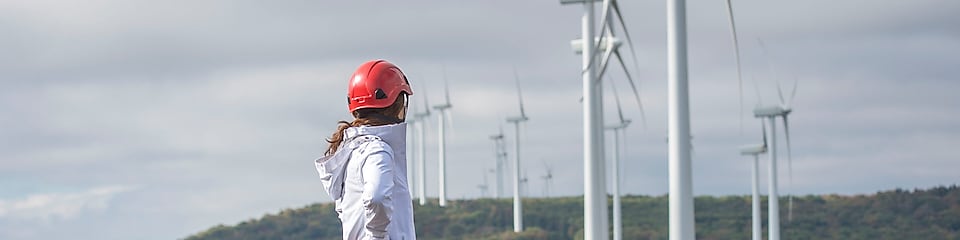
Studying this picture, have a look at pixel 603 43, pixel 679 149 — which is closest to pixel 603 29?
pixel 679 149

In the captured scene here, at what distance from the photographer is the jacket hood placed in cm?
1165

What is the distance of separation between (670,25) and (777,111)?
54215mm

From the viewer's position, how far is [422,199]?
181 metres

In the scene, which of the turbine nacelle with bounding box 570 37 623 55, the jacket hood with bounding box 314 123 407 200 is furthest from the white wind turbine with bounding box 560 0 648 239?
the jacket hood with bounding box 314 123 407 200

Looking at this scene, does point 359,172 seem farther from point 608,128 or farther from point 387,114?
point 608,128

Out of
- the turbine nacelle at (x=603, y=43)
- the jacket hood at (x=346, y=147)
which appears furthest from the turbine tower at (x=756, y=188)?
the jacket hood at (x=346, y=147)

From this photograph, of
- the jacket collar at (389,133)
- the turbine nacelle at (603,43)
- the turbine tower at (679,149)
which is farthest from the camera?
the turbine nacelle at (603,43)

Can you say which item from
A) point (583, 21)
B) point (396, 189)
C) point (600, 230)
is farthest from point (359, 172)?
point (583, 21)

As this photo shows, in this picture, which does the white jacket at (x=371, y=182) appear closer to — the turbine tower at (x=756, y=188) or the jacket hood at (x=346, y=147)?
the jacket hood at (x=346, y=147)

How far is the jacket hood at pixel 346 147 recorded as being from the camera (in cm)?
1165

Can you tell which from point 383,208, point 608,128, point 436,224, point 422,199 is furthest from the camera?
point 436,224

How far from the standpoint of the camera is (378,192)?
1120 centimetres

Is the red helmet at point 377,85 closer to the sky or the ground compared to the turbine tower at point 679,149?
closer to the ground

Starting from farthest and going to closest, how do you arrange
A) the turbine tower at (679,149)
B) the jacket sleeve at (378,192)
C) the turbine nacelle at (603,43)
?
the turbine nacelle at (603,43), the turbine tower at (679,149), the jacket sleeve at (378,192)
